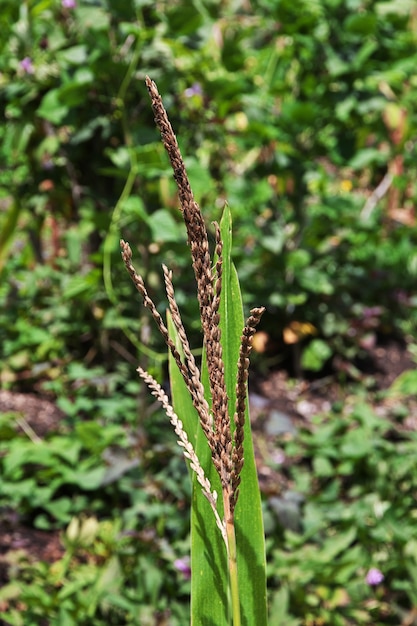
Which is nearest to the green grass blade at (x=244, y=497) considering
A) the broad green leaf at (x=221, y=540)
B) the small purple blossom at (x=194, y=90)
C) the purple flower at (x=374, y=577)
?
the broad green leaf at (x=221, y=540)

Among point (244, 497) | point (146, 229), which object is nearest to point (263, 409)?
point (146, 229)

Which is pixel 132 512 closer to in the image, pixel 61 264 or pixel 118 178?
pixel 118 178

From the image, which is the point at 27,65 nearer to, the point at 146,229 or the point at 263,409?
Answer: the point at 146,229

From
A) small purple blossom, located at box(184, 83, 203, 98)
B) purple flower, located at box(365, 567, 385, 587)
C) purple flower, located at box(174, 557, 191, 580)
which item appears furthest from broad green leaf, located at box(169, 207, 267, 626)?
small purple blossom, located at box(184, 83, 203, 98)

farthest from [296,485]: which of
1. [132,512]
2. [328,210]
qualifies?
[328,210]

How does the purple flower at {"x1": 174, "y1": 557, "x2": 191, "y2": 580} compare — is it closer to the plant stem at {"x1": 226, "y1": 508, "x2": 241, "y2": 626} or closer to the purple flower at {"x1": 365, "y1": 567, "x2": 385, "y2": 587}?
the purple flower at {"x1": 365, "y1": 567, "x2": 385, "y2": 587}

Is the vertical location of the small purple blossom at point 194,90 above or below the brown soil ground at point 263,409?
above

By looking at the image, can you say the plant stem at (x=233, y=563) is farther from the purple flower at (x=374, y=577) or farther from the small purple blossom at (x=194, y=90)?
the small purple blossom at (x=194, y=90)
